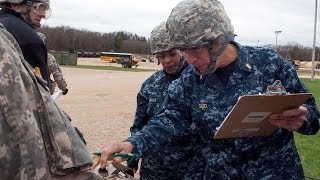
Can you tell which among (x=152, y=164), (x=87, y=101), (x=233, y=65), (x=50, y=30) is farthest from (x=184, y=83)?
(x=50, y=30)

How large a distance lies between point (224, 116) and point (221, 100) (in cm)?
10

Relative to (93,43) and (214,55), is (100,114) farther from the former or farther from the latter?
(93,43)

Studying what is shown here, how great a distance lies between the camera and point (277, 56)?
3363 millimetres

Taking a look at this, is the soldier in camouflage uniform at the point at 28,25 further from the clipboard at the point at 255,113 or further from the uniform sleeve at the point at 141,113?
the clipboard at the point at 255,113

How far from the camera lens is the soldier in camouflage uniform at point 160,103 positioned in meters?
4.09

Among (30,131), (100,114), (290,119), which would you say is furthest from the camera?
(100,114)

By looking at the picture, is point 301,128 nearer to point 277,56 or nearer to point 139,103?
point 277,56

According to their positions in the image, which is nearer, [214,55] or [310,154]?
[214,55]

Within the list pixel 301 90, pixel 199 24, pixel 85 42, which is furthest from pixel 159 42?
pixel 85 42

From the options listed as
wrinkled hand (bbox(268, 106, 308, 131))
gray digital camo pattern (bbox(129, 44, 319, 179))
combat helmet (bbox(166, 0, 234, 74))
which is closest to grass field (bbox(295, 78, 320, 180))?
gray digital camo pattern (bbox(129, 44, 319, 179))

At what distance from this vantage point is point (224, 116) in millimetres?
3383

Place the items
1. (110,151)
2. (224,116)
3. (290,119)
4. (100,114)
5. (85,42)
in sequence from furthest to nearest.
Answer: (85,42) < (100,114) < (224,116) < (290,119) < (110,151)

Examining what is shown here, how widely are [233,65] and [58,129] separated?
1666mm

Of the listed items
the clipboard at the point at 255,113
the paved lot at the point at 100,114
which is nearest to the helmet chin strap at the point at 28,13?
the clipboard at the point at 255,113
